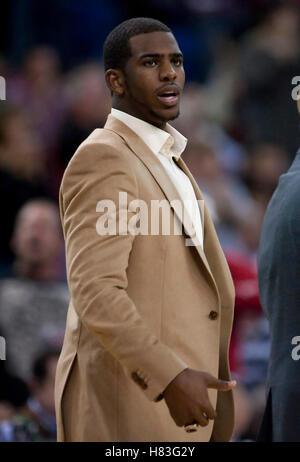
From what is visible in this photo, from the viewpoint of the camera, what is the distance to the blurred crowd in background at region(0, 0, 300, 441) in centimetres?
538

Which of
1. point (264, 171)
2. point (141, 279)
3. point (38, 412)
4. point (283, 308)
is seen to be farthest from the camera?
point (264, 171)

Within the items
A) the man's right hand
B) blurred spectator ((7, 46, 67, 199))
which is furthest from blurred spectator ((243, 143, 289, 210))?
the man's right hand

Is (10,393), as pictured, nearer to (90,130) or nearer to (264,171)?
(90,130)

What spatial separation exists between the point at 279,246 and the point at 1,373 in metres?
2.07

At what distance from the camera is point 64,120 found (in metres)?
7.02

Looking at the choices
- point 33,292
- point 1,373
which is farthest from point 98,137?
point 33,292

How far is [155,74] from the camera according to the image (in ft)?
9.64

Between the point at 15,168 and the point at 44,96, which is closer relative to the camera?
the point at 15,168

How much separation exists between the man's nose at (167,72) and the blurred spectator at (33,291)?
8.20 ft

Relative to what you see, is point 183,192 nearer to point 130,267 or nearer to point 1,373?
point 130,267

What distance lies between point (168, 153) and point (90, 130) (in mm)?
3730

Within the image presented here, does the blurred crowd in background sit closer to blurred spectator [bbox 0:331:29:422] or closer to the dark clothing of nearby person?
blurred spectator [bbox 0:331:29:422]

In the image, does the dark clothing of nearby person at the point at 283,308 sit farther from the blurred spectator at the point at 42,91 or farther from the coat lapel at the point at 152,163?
the blurred spectator at the point at 42,91

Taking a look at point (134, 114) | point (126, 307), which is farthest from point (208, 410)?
point (134, 114)
